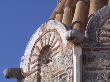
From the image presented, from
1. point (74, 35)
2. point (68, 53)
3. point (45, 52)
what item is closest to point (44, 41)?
point (45, 52)

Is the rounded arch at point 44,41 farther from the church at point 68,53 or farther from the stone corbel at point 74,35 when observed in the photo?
the stone corbel at point 74,35

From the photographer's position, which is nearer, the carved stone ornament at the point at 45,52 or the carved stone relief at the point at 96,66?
the carved stone relief at the point at 96,66

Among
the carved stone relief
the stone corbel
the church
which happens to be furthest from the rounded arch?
the carved stone relief

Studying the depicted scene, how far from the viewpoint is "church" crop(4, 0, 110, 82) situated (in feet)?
41.5

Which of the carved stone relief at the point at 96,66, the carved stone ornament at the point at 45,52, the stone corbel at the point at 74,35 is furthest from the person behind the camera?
the carved stone ornament at the point at 45,52

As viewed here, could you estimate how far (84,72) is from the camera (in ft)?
41.5

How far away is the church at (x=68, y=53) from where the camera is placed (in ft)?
41.5

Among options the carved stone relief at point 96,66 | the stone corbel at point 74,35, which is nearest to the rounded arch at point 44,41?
the stone corbel at point 74,35

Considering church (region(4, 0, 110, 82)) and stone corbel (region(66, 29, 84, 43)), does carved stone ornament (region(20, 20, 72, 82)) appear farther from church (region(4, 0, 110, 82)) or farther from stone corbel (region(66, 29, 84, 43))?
stone corbel (region(66, 29, 84, 43))

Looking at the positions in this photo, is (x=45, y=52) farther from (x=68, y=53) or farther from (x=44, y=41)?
(x=68, y=53)

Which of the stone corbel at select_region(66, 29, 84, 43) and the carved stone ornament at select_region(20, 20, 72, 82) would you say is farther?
the carved stone ornament at select_region(20, 20, 72, 82)

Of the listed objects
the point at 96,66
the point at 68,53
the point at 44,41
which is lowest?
the point at 96,66

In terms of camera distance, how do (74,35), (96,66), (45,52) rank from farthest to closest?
(45,52)
(96,66)
(74,35)

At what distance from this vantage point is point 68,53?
12984 millimetres
